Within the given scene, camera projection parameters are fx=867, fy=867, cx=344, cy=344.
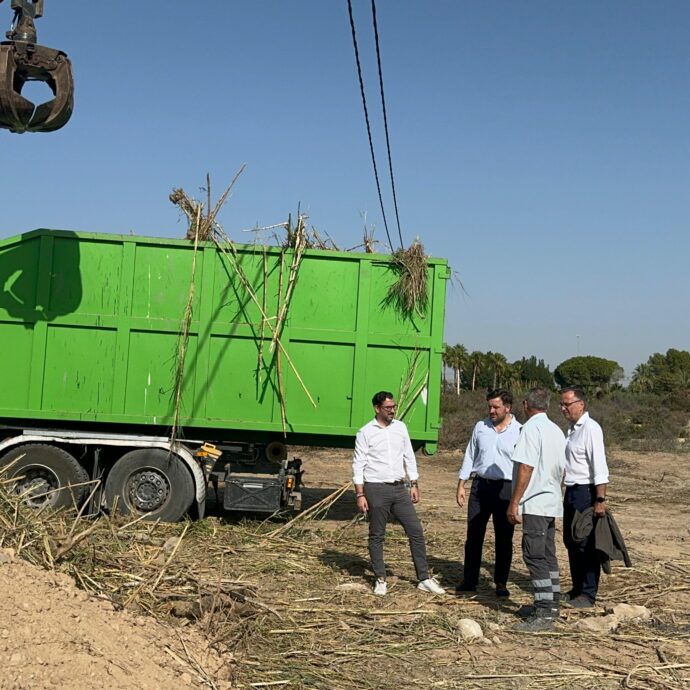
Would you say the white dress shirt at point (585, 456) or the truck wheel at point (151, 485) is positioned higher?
the white dress shirt at point (585, 456)

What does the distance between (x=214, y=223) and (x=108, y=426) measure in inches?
96.3

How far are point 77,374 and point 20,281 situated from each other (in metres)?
1.15

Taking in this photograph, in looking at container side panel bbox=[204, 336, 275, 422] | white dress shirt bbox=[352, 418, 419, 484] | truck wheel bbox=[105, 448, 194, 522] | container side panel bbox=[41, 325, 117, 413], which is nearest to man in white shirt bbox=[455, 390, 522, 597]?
white dress shirt bbox=[352, 418, 419, 484]

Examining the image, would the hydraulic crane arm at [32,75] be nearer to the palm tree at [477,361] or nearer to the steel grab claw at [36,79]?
the steel grab claw at [36,79]

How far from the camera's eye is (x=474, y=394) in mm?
26828

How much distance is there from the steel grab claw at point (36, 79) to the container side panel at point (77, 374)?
2099 mm

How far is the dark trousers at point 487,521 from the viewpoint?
23.5 feet

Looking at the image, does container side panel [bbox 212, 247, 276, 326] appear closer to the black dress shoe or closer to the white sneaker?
the white sneaker

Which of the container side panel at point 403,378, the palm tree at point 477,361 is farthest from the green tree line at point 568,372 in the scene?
the container side panel at point 403,378

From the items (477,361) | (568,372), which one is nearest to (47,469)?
(477,361)

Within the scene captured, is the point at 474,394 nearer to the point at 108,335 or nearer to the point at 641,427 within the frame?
the point at 641,427

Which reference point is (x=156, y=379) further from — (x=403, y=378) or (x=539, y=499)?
(x=539, y=499)

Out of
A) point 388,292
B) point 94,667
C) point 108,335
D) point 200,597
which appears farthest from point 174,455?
point 94,667

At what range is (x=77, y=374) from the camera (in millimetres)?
9016
